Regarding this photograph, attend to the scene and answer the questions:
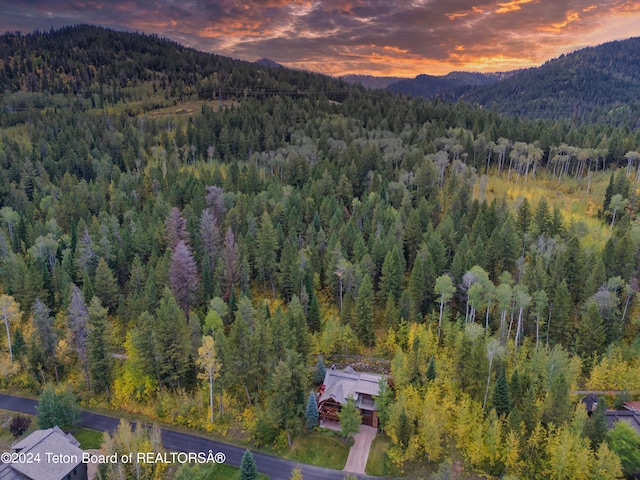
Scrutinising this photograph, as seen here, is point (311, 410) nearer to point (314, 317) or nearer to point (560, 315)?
point (314, 317)

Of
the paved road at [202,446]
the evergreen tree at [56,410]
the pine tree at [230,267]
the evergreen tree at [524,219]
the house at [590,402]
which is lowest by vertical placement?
the paved road at [202,446]

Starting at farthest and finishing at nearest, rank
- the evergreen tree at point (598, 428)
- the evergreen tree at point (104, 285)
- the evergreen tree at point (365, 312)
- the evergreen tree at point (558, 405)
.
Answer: the evergreen tree at point (104, 285) → the evergreen tree at point (365, 312) → the evergreen tree at point (558, 405) → the evergreen tree at point (598, 428)

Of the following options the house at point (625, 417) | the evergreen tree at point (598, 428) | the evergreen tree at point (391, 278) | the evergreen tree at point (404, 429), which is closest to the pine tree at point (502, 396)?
the evergreen tree at point (598, 428)

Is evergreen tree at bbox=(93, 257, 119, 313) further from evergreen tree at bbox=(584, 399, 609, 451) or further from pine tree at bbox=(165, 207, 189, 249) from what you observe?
evergreen tree at bbox=(584, 399, 609, 451)

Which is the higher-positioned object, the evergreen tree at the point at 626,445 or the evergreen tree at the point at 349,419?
the evergreen tree at the point at 626,445

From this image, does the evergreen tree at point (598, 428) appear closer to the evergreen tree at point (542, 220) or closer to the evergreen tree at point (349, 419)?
the evergreen tree at point (349, 419)

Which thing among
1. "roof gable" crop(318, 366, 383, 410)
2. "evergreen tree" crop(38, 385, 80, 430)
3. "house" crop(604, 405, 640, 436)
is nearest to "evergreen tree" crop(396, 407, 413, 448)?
"roof gable" crop(318, 366, 383, 410)

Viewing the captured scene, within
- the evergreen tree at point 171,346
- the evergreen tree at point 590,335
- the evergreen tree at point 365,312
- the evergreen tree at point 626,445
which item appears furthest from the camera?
the evergreen tree at point 365,312
